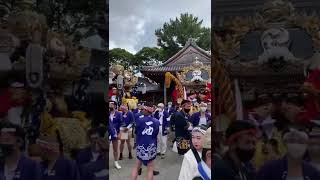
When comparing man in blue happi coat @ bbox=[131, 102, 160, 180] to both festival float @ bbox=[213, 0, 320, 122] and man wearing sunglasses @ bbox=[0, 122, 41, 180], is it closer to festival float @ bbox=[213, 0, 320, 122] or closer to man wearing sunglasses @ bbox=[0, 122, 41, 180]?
man wearing sunglasses @ bbox=[0, 122, 41, 180]

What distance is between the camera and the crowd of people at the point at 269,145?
9.77ft

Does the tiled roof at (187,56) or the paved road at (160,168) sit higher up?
the tiled roof at (187,56)

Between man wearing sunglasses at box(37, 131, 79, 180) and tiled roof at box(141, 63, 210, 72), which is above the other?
tiled roof at box(141, 63, 210, 72)

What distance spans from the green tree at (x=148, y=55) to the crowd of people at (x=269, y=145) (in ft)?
143

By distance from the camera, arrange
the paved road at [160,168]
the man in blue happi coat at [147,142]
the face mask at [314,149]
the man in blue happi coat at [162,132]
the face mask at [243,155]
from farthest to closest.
A: the man in blue happi coat at [162,132]
the paved road at [160,168]
the man in blue happi coat at [147,142]
the face mask at [243,155]
the face mask at [314,149]

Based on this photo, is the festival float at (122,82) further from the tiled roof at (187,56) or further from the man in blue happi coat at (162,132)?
the tiled roof at (187,56)

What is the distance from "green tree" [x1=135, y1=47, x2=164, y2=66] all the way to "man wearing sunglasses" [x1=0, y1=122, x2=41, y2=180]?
43.4 meters

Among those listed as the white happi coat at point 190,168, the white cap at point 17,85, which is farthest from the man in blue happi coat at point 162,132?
the white cap at point 17,85

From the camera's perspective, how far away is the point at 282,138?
303 cm

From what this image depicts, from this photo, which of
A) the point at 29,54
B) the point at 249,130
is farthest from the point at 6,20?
Result: the point at 249,130

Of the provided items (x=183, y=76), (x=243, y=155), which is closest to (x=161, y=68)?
(x=183, y=76)

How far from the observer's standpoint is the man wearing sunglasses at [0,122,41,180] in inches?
129

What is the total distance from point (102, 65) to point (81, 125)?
44 centimetres

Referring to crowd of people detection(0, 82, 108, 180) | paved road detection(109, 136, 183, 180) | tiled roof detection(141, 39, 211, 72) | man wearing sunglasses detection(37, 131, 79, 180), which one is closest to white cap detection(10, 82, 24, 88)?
crowd of people detection(0, 82, 108, 180)
